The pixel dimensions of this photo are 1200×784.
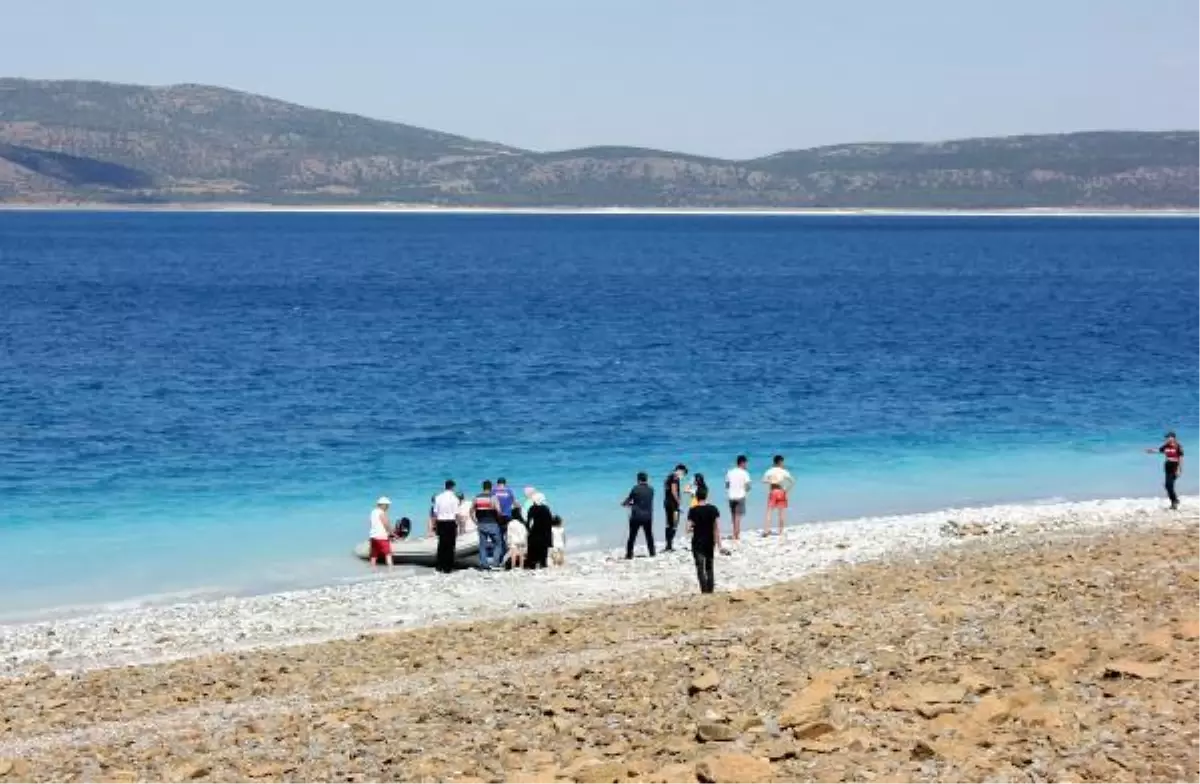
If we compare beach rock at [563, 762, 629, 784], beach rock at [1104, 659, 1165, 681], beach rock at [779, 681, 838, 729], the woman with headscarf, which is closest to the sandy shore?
the woman with headscarf

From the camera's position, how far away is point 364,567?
981 inches

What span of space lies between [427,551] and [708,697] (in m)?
12.8

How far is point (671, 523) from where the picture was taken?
82.8 feet

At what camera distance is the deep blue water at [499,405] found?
29.9m

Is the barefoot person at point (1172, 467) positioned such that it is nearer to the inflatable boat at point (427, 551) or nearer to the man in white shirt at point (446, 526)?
the inflatable boat at point (427, 551)

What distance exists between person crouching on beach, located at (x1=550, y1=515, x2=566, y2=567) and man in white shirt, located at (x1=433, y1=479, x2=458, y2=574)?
1.50 m

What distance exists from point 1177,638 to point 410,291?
317 ft

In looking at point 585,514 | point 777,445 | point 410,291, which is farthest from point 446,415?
point 410,291

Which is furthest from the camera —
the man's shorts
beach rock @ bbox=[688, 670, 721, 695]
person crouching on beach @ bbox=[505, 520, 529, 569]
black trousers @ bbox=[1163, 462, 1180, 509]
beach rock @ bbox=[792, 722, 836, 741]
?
black trousers @ bbox=[1163, 462, 1180, 509]

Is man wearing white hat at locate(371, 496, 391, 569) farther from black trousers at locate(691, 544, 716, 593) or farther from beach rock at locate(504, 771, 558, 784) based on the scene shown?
beach rock at locate(504, 771, 558, 784)

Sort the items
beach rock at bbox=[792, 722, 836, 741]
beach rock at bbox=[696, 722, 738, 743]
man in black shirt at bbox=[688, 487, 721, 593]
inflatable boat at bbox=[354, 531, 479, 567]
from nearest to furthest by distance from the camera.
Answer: beach rock at bbox=[792, 722, 836, 741] → beach rock at bbox=[696, 722, 738, 743] → man in black shirt at bbox=[688, 487, 721, 593] → inflatable boat at bbox=[354, 531, 479, 567]

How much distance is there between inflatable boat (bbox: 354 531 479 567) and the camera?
24.4 metres

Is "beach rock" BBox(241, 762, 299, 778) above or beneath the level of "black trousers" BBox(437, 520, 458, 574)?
above

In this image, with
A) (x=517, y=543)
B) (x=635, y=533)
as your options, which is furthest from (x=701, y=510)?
(x=517, y=543)
